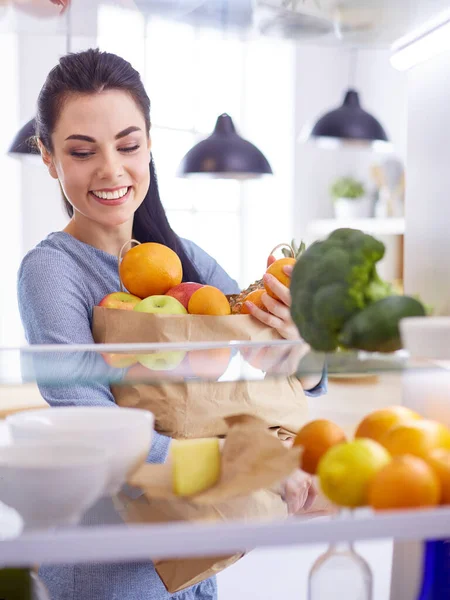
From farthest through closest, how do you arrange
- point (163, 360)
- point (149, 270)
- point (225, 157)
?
point (225, 157) → point (149, 270) → point (163, 360)

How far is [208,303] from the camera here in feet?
3.16

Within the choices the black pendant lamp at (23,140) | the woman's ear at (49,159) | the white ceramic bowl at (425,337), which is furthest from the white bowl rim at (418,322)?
the black pendant lamp at (23,140)

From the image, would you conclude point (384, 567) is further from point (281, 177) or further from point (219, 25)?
point (281, 177)

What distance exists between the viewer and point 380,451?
23.1 inches

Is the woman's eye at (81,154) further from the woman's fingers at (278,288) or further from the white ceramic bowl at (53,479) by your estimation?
the white ceramic bowl at (53,479)

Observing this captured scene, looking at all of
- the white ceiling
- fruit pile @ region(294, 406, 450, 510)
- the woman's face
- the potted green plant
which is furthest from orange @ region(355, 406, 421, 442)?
the potted green plant

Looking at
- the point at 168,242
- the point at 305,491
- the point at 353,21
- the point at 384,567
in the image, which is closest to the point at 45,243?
the point at 168,242

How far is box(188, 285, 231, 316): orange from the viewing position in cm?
96

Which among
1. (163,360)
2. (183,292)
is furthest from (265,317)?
(163,360)

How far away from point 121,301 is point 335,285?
49 cm

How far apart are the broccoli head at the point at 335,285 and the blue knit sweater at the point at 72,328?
356 millimetres

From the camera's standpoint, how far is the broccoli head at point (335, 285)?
2.06ft

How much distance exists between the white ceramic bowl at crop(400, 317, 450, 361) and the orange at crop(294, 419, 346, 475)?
0.10m

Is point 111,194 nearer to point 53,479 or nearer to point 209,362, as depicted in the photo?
point 209,362
